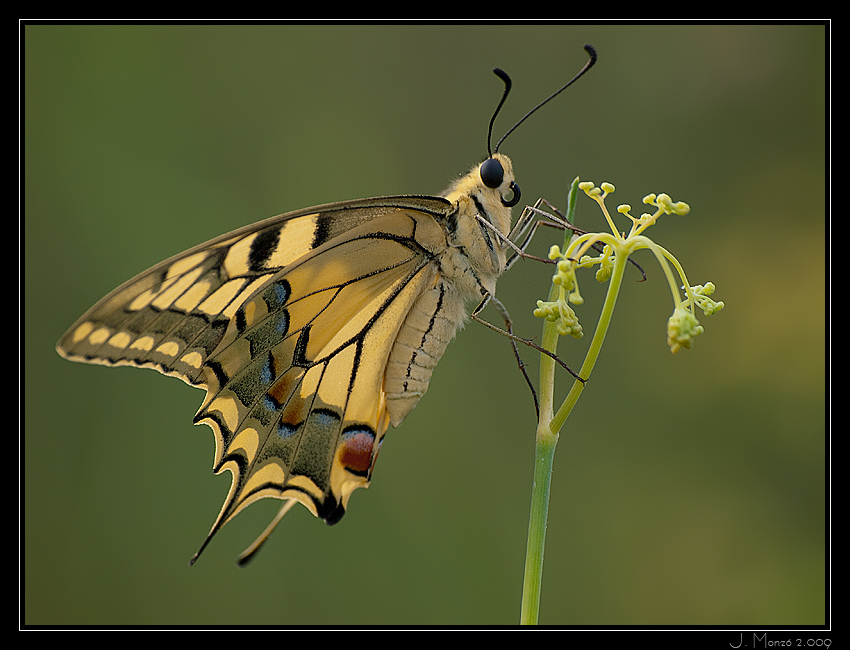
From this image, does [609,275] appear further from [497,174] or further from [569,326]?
[497,174]

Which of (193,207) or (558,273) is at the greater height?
(193,207)

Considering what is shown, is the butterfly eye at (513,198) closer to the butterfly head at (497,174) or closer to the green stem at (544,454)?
the butterfly head at (497,174)

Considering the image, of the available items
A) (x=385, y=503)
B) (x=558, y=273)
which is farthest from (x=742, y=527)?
(x=558, y=273)

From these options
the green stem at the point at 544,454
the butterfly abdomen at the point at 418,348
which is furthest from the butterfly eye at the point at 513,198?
the green stem at the point at 544,454
